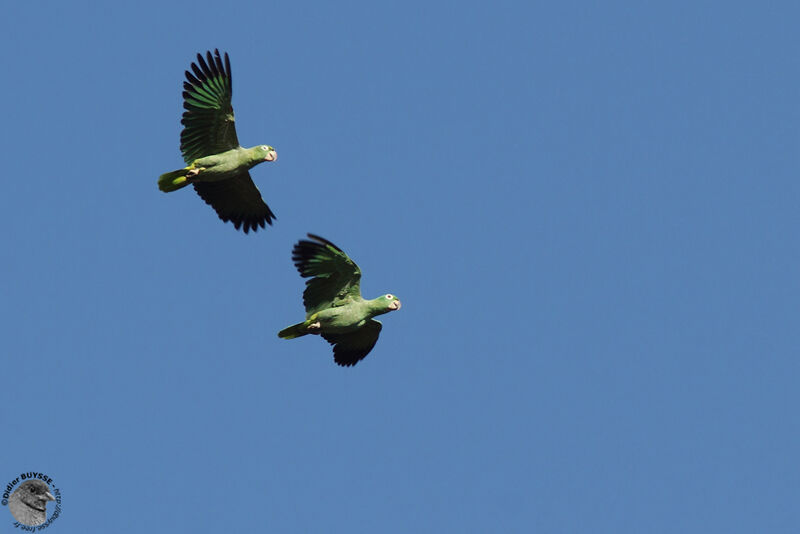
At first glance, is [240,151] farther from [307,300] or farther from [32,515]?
[32,515]

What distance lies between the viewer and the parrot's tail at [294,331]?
35.3 meters

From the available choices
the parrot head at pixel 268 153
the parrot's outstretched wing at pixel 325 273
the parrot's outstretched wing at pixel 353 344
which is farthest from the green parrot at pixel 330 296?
the parrot head at pixel 268 153

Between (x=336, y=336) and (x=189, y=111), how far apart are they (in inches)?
250

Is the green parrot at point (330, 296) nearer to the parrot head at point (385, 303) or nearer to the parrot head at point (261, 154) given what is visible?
the parrot head at point (385, 303)

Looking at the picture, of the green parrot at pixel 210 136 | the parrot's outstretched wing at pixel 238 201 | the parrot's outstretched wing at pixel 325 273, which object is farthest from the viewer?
the parrot's outstretched wing at pixel 238 201

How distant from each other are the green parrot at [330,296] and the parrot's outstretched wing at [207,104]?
3.88m

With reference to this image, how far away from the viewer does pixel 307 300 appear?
35250 millimetres

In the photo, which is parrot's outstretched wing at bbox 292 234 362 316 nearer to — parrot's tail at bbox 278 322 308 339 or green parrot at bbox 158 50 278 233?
parrot's tail at bbox 278 322 308 339

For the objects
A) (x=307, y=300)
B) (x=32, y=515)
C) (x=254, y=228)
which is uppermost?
(x=254, y=228)

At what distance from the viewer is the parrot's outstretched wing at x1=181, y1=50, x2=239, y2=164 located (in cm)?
3638

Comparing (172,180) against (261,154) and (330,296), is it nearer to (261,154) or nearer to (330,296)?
(261,154)

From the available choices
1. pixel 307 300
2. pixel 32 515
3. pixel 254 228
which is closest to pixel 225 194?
pixel 254 228

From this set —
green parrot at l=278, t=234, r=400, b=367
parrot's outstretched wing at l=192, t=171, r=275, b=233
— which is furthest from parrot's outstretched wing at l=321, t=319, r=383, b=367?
parrot's outstretched wing at l=192, t=171, r=275, b=233

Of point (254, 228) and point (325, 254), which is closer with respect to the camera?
point (325, 254)
